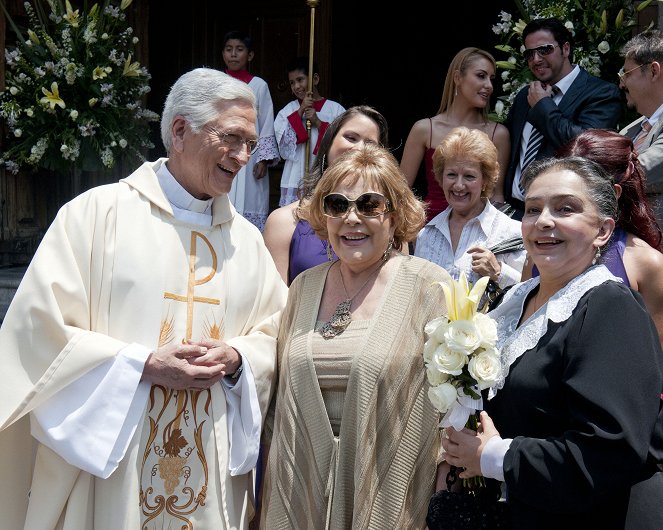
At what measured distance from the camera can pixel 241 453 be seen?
324 cm

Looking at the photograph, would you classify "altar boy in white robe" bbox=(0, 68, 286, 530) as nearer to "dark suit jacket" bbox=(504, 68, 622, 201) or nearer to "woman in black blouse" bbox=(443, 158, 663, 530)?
"woman in black blouse" bbox=(443, 158, 663, 530)

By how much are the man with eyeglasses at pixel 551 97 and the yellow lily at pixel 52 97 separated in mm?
3403

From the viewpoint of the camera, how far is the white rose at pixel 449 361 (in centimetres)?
246

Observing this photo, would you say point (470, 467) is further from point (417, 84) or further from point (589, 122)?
point (417, 84)

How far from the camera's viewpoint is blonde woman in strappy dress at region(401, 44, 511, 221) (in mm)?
5363

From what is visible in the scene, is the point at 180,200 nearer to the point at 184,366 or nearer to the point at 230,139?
the point at 230,139

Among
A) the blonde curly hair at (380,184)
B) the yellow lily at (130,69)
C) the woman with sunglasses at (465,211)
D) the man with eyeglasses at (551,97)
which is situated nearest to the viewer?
the blonde curly hair at (380,184)

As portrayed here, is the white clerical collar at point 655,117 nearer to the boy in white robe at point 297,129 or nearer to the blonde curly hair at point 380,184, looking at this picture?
the blonde curly hair at point 380,184

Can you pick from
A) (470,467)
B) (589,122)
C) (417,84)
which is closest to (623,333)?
(470,467)

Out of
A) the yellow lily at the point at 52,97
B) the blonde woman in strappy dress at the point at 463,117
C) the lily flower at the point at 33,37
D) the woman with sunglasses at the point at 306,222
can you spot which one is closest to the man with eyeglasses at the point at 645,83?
the blonde woman in strappy dress at the point at 463,117

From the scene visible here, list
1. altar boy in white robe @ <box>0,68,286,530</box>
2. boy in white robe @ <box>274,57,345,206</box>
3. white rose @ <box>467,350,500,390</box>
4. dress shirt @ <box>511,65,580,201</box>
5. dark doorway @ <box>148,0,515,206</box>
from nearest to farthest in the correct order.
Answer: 1. white rose @ <box>467,350,500,390</box>
2. altar boy in white robe @ <box>0,68,286,530</box>
3. dress shirt @ <box>511,65,580,201</box>
4. boy in white robe @ <box>274,57,345,206</box>
5. dark doorway @ <box>148,0,515,206</box>

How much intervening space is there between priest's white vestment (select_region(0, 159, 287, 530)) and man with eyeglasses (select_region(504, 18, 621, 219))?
2.30m

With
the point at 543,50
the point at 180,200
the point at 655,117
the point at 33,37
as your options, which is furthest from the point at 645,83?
the point at 33,37

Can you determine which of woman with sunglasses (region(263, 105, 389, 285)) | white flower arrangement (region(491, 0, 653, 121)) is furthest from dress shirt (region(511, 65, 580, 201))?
woman with sunglasses (region(263, 105, 389, 285))
